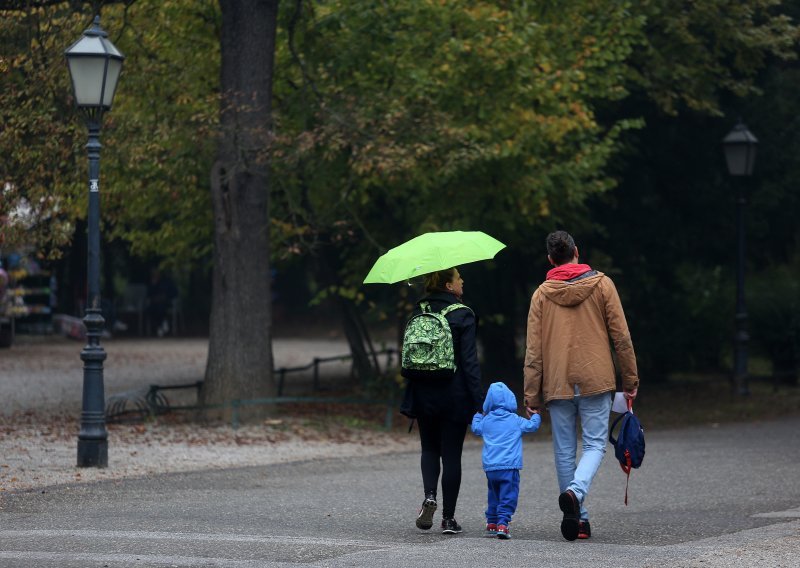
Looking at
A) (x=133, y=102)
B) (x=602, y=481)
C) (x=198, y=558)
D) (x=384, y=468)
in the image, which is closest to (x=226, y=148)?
A: (x=133, y=102)

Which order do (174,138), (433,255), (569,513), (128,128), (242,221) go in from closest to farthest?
(569,513)
(433,255)
(128,128)
(242,221)
(174,138)

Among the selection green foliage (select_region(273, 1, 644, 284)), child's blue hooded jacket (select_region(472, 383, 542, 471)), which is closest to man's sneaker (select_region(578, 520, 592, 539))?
child's blue hooded jacket (select_region(472, 383, 542, 471))

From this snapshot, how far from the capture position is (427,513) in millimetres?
9227

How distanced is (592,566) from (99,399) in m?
Answer: 7.21

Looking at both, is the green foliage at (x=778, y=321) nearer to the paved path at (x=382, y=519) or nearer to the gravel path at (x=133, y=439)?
the gravel path at (x=133, y=439)

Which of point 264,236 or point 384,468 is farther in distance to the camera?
point 264,236

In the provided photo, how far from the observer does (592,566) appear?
7742 mm

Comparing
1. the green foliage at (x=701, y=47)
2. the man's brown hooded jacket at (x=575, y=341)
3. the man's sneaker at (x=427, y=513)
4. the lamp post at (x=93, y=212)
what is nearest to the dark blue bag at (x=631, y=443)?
the man's brown hooded jacket at (x=575, y=341)

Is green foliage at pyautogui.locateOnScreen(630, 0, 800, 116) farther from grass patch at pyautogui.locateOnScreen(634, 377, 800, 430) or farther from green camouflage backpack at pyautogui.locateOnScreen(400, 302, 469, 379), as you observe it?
green camouflage backpack at pyautogui.locateOnScreen(400, 302, 469, 379)

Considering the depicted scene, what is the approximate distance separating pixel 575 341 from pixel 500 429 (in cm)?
71

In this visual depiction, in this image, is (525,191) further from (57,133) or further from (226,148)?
(57,133)

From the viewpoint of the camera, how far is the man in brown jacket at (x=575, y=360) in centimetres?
888

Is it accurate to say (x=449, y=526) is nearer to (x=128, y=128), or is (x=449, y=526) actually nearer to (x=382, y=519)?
(x=382, y=519)

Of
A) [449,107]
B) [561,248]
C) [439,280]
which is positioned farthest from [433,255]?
[449,107]
